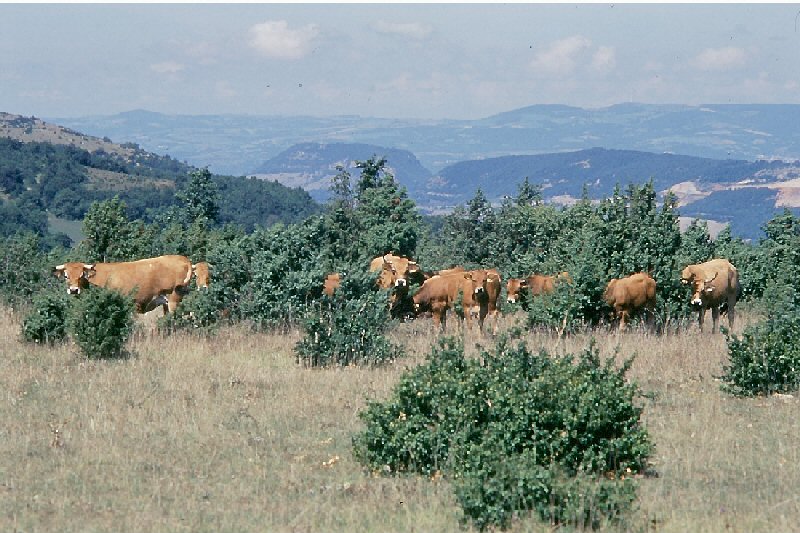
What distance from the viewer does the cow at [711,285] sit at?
20.9 m

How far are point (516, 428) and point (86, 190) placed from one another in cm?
16143

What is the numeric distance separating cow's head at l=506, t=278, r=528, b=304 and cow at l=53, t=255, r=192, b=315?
7.03 m

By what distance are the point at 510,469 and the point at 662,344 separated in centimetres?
973

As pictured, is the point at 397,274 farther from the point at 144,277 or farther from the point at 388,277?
the point at 144,277

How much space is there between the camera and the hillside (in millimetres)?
147375

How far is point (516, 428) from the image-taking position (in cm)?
907

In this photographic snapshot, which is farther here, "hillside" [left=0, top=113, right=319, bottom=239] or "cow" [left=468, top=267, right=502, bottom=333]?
"hillside" [left=0, top=113, right=319, bottom=239]

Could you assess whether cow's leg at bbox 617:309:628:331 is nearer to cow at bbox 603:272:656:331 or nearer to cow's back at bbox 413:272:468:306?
cow at bbox 603:272:656:331

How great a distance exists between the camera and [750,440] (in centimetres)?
1076

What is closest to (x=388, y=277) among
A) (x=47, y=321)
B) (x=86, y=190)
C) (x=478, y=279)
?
(x=478, y=279)

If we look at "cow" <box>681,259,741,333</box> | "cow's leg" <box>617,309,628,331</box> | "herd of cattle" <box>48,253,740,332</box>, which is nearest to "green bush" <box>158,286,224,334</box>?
"herd of cattle" <box>48,253,740,332</box>

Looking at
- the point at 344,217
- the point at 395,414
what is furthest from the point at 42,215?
the point at 395,414

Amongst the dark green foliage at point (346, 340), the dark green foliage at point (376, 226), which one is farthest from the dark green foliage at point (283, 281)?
the dark green foliage at point (376, 226)

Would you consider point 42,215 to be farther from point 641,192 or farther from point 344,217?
point 641,192
